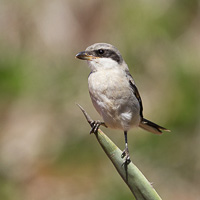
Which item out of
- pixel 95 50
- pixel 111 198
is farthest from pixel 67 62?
pixel 95 50

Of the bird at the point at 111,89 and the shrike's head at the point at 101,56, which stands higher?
the shrike's head at the point at 101,56

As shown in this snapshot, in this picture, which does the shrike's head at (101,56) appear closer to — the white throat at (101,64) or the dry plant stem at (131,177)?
the white throat at (101,64)

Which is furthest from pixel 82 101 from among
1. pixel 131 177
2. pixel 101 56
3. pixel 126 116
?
pixel 131 177

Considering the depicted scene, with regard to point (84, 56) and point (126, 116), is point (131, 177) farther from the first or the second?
point (84, 56)

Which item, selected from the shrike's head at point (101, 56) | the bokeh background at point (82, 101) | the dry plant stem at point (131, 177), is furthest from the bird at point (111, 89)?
the bokeh background at point (82, 101)

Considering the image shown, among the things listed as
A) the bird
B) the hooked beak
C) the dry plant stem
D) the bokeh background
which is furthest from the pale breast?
the bokeh background
